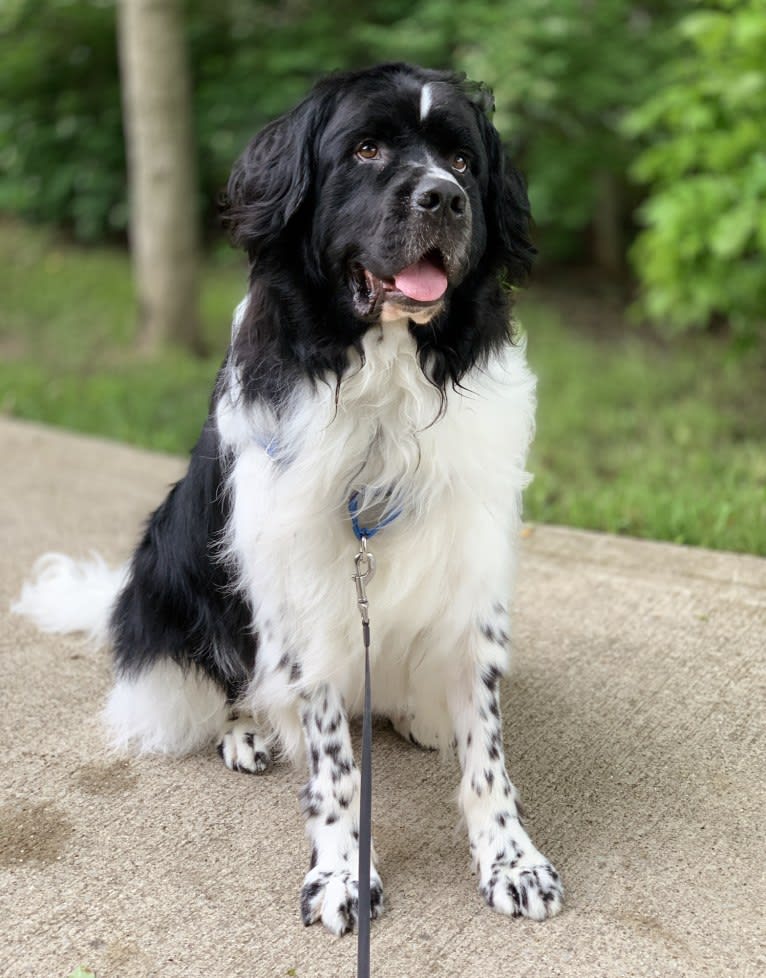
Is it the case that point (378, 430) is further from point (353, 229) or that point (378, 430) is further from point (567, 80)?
point (567, 80)

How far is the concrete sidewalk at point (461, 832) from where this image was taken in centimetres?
230

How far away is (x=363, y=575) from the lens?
2568mm

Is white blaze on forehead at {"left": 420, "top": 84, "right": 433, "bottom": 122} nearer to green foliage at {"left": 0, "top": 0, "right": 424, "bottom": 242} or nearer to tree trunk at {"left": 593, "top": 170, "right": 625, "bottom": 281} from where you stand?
green foliage at {"left": 0, "top": 0, "right": 424, "bottom": 242}

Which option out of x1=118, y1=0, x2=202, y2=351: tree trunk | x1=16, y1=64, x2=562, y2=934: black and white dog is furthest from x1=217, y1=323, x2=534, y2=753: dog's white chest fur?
x1=118, y1=0, x2=202, y2=351: tree trunk

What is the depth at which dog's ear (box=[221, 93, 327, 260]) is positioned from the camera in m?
2.48

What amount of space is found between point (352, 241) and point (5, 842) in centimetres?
163

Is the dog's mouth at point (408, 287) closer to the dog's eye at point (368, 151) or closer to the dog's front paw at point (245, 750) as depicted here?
the dog's eye at point (368, 151)

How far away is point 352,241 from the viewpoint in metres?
2.42

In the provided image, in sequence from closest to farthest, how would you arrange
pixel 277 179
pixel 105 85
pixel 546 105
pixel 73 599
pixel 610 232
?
pixel 277 179, pixel 73 599, pixel 546 105, pixel 610 232, pixel 105 85

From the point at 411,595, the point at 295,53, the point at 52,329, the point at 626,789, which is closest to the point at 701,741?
the point at 626,789

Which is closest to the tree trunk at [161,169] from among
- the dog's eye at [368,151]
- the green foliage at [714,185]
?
the green foliage at [714,185]

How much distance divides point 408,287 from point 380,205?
0.60 feet

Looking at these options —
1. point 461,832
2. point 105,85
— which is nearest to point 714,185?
point 461,832

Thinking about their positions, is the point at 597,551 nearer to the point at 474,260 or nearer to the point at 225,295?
the point at 474,260
